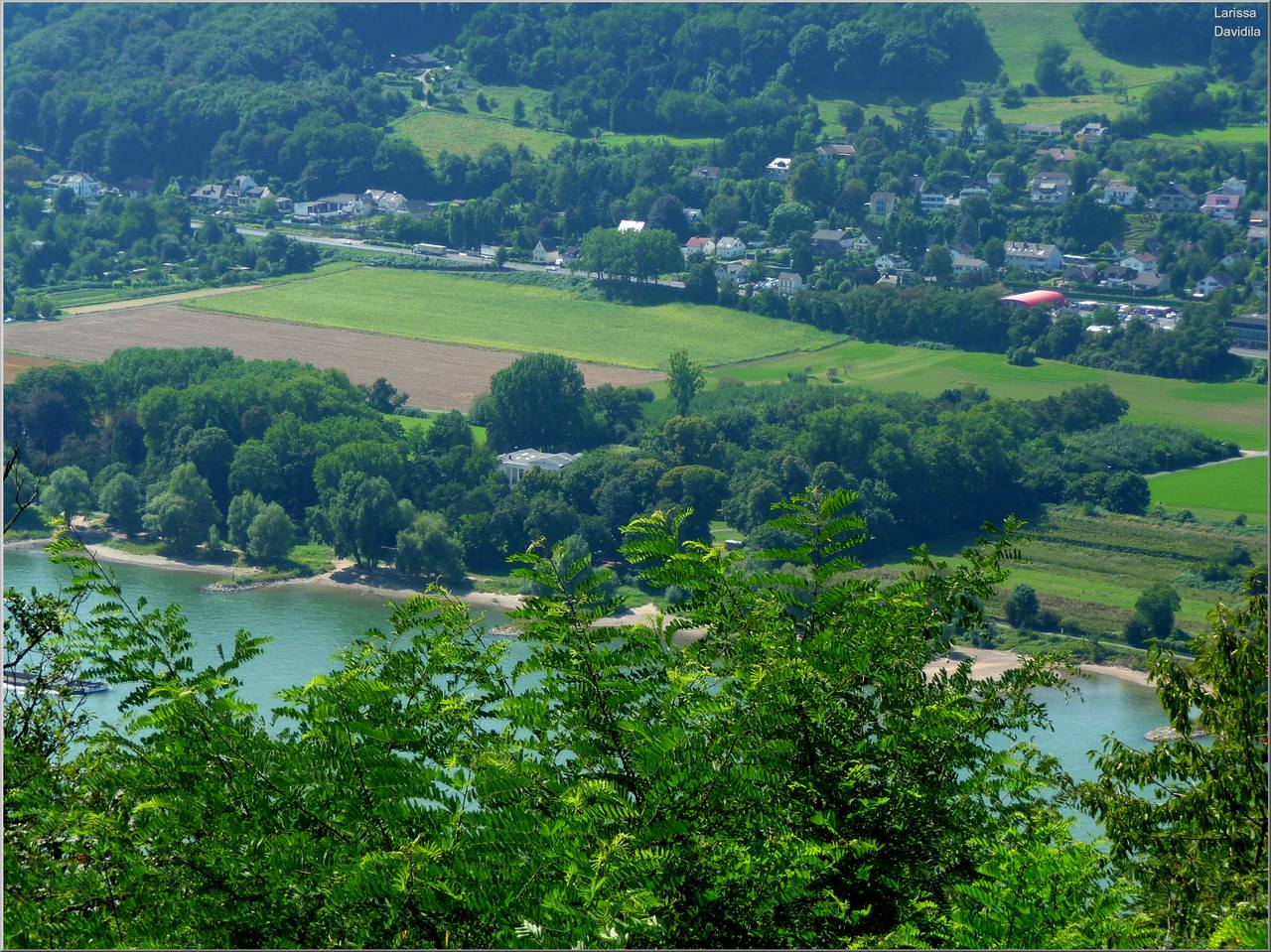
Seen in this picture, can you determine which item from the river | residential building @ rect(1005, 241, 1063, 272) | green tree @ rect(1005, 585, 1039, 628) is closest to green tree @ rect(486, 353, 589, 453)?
the river

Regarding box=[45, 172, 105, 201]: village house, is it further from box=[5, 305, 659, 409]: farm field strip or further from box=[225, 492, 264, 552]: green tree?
box=[225, 492, 264, 552]: green tree

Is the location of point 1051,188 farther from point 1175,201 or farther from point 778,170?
point 778,170

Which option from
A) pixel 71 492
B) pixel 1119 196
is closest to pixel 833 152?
pixel 1119 196

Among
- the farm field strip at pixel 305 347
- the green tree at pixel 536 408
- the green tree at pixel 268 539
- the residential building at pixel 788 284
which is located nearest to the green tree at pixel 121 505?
the green tree at pixel 268 539

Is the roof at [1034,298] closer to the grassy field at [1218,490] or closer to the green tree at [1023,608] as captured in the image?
the grassy field at [1218,490]

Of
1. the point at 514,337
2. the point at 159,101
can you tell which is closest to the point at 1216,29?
the point at 514,337

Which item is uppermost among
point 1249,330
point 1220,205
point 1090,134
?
point 1090,134
